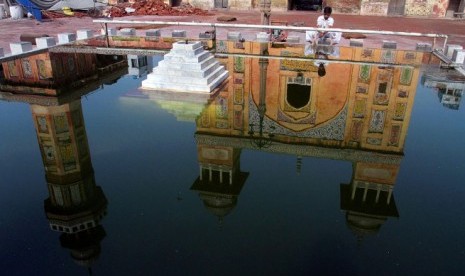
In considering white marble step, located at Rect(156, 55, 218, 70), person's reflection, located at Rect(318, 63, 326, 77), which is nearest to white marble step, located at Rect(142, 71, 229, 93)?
white marble step, located at Rect(156, 55, 218, 70)

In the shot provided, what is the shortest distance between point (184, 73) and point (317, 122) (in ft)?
8.20

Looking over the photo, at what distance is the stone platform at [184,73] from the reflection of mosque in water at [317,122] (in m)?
0.37

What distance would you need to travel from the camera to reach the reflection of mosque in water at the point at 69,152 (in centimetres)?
304

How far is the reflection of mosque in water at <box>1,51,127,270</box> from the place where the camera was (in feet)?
9.96

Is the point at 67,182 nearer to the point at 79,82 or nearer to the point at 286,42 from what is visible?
the point at 79,82

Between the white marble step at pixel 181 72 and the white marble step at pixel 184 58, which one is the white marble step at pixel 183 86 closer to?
the white marble step at pixel 181 72

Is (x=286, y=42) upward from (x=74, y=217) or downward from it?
upward

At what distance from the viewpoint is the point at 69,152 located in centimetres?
437

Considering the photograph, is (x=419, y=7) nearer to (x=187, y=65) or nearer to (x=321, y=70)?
(x=321, y=70)

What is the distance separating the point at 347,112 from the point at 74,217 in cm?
427

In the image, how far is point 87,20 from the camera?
57.7 ft

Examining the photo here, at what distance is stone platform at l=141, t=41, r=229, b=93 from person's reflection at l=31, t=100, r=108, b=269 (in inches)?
60.2

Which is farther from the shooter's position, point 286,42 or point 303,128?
point 286,42

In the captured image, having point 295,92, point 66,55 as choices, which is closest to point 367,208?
point 295,92
